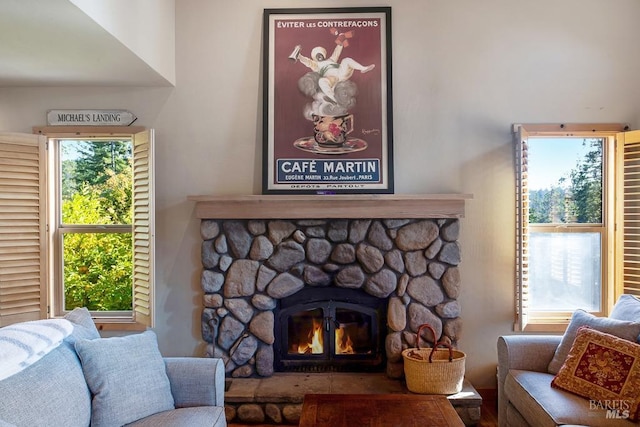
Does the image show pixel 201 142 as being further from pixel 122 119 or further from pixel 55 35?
pixel 55 35

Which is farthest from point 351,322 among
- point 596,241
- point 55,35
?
point 55,35

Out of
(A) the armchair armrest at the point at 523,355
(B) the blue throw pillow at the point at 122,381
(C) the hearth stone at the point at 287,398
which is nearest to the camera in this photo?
(B) the blue throw pillow at the point at 122,381

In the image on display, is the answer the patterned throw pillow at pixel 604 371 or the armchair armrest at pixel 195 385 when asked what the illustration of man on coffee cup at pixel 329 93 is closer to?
the armchair armrest at pixel 195 385

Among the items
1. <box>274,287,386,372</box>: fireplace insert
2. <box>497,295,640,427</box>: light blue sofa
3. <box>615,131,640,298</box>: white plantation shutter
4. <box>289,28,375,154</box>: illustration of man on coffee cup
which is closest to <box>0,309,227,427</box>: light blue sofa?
<box>274,287,386,372</box>: fireplace insert

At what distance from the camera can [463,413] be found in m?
2.99

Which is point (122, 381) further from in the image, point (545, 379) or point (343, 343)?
point (545, 379)

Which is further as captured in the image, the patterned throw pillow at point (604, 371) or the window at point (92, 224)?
the window at point (92, 224)

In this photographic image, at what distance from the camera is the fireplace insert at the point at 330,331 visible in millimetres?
3445

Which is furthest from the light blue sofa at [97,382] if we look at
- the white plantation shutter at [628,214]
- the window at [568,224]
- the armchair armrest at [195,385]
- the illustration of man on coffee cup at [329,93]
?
the white plantation shutter at [628,214]

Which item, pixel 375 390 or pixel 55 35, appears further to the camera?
pixel 375 390

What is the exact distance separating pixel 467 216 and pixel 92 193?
286cm

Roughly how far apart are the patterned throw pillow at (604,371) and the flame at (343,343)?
1457 mm

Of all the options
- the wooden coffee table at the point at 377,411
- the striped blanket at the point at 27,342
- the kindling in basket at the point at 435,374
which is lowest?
the kindling in basket at the point at 435,374

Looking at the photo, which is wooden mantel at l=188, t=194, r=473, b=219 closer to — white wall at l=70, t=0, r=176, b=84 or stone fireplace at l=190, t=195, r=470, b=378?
stone fireplace at l=190, t=195, r=470, b=378
